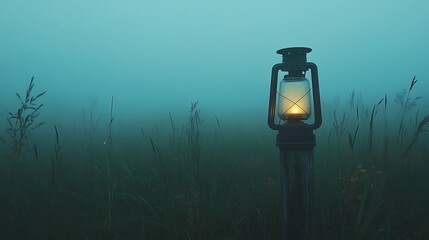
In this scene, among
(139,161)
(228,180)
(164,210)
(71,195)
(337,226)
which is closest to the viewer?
(164,210)

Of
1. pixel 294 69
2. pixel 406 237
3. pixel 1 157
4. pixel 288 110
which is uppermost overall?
pixel 294 69

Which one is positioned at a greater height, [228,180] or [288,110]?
[288,110]

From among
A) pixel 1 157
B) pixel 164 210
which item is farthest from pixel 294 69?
pixel 1 157

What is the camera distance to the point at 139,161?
434 cm

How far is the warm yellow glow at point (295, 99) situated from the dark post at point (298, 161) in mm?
28

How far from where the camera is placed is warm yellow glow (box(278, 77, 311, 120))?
1.72 metres

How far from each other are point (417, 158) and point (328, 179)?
1.52m

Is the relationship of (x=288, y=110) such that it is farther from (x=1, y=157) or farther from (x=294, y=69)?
(x=1, y=157)

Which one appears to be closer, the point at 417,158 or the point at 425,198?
the point at 425,198

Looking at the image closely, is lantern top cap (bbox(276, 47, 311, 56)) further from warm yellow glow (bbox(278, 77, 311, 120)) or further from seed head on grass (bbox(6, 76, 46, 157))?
seed head on grass (bbox(6, 76, 46, 157))

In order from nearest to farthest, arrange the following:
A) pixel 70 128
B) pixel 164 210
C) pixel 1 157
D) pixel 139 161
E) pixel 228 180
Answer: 1. pixel 164 210
2. pixel 228 180
3. pixel 1 157
4. pixel 139 161
5. pixel 70 128

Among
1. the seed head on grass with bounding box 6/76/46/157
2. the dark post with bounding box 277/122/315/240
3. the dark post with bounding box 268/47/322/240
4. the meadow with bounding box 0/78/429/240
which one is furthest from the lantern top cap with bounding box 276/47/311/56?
the seed head on grass with bounding box 6/76/46/157

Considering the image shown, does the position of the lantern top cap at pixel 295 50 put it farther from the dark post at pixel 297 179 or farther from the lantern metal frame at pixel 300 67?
the dark post at pixel 297 179

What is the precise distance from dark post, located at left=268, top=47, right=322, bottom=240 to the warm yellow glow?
28mm
